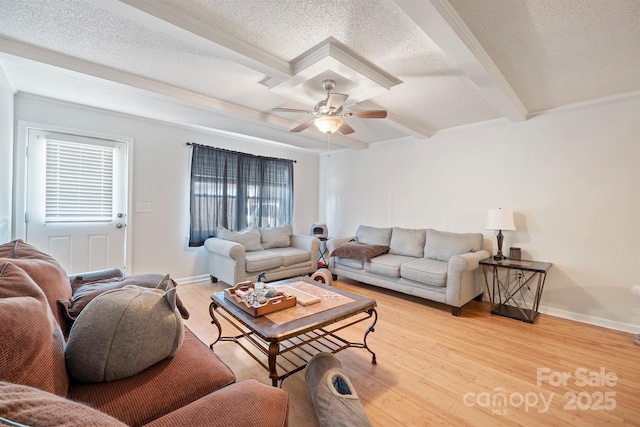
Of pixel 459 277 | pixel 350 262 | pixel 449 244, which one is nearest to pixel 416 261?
pixel 449 244

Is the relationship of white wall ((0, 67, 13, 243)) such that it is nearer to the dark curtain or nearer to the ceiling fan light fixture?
the dark curtain

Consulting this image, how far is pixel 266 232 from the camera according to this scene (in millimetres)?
4707

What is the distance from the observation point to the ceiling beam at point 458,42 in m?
1.57

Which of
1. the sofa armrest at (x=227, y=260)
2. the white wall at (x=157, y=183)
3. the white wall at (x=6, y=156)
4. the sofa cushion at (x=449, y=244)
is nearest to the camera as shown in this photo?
the white wall at (x=6, y=156)

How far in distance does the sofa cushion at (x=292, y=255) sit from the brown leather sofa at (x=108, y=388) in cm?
286

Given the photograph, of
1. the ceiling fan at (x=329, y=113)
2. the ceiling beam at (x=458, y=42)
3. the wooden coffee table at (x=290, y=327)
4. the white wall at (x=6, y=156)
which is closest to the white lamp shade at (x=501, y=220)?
the ceiling beam at (x=458, y=42)

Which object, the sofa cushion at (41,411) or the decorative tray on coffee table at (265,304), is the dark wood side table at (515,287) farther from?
the sofa cushion at (41,411)

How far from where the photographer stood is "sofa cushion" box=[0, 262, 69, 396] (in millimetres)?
747

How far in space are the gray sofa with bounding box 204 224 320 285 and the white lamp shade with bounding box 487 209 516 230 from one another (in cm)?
257

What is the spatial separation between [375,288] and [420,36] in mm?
3283

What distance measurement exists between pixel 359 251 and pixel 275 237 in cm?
150

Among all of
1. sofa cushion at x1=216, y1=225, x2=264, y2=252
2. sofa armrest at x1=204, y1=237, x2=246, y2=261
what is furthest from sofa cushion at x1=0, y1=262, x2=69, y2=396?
sofa cushion at x1=216, y1=225, x2=264, y2=252

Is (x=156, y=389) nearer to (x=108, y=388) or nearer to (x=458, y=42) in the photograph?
Answer: (x=108, y=388)

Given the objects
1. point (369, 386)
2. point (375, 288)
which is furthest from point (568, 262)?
point (369, 386)
